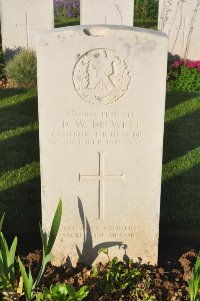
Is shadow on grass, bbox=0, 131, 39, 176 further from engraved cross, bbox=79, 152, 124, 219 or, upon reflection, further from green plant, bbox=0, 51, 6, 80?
green plant, bbox=0, 51, 6, 80

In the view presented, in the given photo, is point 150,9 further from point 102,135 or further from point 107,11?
point 102,135

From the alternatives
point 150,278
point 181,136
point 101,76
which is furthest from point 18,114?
point 150,278

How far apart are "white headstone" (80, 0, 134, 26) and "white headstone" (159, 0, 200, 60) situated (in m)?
0.70

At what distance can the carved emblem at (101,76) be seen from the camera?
3.21 m

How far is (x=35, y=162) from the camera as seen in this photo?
571 cm

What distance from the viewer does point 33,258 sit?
374cm

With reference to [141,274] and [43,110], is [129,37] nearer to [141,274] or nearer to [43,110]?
[43,110]

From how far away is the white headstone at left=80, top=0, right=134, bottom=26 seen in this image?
8.64 metres

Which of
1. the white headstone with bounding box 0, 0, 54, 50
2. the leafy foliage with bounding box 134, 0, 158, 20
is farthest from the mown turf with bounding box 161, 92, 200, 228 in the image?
the leafy foliage with bounding box 134, 0, 158, 20

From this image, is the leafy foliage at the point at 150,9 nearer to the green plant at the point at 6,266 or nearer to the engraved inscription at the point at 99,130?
the engraved inscription at the point at 99,130

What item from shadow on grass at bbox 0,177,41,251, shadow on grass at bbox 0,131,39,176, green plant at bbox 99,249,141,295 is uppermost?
→ green plant at bbox 99,249,141,295

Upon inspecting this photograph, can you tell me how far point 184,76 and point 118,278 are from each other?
573cm

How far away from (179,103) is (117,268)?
4662 mm

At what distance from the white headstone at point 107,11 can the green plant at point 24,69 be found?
1.17 m
